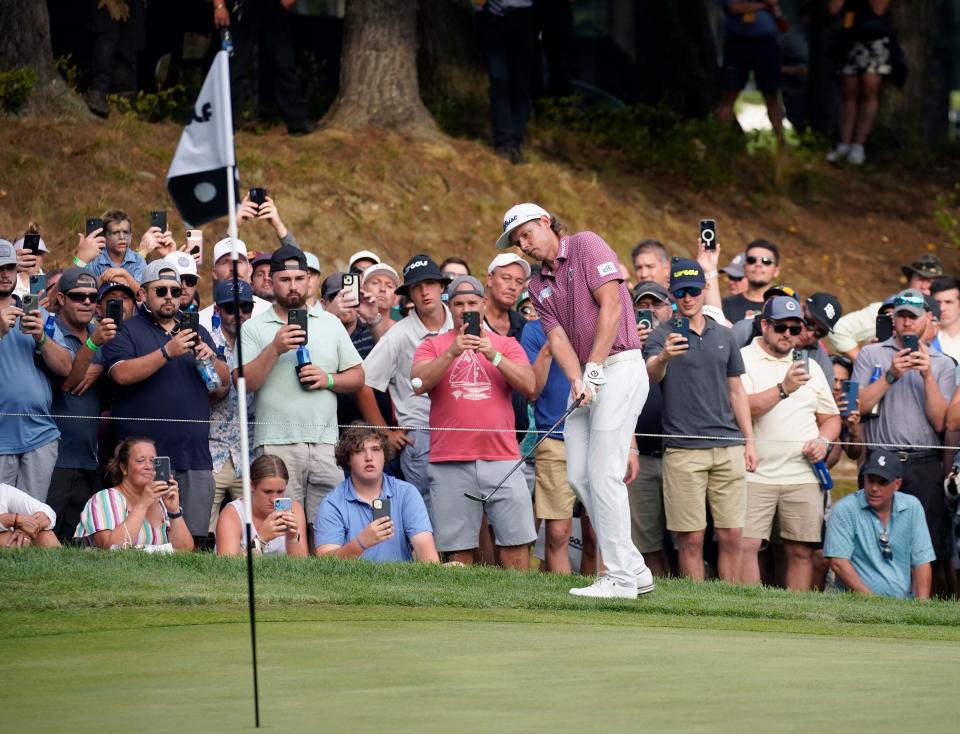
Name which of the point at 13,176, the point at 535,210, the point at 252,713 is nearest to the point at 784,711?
the point at 252,713

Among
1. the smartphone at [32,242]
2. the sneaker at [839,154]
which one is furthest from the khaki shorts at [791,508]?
the sneaker at [839,154]

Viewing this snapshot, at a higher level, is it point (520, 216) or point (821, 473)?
point (520, 216)

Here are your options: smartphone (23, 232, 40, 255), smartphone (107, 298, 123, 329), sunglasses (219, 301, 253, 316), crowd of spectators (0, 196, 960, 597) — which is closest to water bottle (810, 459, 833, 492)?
crowd of spectators (0, 196, 960, 597)

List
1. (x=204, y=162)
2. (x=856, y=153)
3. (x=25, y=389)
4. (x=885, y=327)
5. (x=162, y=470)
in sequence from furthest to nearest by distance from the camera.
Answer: (x=856, y=153) → (x=885, y=327) → (x=25, y=389) → (x=162, y=470) → (x=204, y=162)

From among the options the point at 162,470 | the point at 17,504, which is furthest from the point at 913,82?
the point at 17,504

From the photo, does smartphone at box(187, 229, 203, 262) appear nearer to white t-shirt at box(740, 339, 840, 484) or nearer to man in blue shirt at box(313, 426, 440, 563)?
man in blue shirt at box(313, 426, 440, 563)

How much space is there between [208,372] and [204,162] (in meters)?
3.55

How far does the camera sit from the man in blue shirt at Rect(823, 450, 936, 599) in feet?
36.4

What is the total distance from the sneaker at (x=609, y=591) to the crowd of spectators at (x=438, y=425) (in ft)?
3.94

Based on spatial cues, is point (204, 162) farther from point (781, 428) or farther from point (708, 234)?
point (708, 234)

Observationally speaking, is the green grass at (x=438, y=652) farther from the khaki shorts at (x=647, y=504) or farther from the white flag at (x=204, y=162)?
the white flag at (x=204, y=162)

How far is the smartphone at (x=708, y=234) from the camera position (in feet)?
42.3

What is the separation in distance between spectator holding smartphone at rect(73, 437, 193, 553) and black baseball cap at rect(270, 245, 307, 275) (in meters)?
1.57

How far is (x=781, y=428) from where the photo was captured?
11.8 meters
